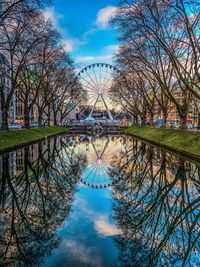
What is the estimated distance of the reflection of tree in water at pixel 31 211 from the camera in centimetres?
574

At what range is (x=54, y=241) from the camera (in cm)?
625

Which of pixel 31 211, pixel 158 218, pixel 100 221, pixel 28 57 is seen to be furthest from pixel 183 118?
pixel 31 211

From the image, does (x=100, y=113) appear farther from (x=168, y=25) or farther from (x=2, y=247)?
(x=2, y=247)

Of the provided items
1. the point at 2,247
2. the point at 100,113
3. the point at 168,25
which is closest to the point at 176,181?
the point at 2,247

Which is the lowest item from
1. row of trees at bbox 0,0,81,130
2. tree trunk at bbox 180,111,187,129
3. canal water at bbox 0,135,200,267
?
canal water at bbox 0,135,200,267

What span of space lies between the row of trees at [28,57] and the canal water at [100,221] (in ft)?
34.3

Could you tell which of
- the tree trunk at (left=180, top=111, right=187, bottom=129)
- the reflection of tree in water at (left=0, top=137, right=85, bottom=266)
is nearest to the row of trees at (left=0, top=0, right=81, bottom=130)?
the reflection of tree in water at (left=0, top=137, right=85, bottom=266)

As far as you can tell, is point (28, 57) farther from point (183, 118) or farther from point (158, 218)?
point (158, 218)

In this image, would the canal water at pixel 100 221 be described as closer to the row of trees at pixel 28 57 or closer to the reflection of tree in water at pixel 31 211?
the reflection of tree in water at pixel 31 211

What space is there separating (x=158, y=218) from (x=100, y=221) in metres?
1.40

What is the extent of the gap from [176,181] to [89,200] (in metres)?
4.09

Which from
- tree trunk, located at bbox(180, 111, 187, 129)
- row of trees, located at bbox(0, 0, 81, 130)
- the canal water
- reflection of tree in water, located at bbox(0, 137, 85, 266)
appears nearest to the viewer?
the canal water

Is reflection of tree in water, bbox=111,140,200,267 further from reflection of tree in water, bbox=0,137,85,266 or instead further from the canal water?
reflection of tree in water, bbox=0,137,85,266

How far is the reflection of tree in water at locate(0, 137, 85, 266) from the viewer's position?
18.8ft
